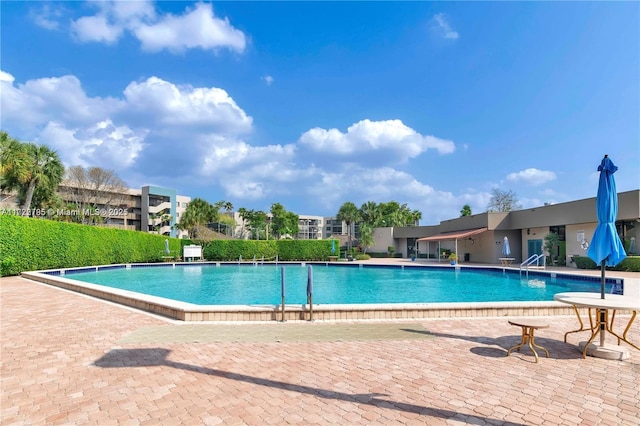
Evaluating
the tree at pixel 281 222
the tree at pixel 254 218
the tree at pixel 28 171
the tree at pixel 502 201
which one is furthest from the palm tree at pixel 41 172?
the tree at pixel 502 201

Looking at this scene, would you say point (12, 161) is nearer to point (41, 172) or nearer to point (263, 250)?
point (41, 172)

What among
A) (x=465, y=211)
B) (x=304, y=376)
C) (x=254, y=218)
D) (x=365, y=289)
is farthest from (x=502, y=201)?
(x=304, y=376)

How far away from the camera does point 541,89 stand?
639 inches

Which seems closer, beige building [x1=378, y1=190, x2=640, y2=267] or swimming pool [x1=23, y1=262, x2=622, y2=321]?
swimming pool [x1=23, y1=262, x2=622, y2=321]

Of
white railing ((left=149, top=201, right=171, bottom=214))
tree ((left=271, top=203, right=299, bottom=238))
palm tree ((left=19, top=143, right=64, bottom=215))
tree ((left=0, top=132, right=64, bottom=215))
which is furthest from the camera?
tree ((left=271, top=203, right=299, bottom=238))

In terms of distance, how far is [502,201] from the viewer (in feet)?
171

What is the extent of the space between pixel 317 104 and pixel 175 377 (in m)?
19.2

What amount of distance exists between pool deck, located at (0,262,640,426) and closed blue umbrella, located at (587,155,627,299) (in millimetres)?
1534

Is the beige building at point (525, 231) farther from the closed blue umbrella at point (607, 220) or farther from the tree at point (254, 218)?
the tree at point (254, 218)

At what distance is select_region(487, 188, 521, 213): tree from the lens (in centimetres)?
5109

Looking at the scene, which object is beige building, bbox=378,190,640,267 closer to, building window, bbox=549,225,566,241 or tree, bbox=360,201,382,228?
building window, bbox=549,225,566,241

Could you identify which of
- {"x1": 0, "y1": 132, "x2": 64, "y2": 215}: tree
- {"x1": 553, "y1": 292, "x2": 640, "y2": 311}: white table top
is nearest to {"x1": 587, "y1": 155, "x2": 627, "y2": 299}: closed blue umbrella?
{"x1": 553, "y1": 292, "x2": 640, "y2": 311}: white table top

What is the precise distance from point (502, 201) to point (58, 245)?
173 ft

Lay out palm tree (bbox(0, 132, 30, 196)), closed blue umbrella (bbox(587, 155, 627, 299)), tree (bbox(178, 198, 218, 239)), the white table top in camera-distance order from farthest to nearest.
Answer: tree (bbox(178, 198, 218, 239))
palm tree (bbox(0, 132, 30, 196))
closed blue umbrella (bbox(587, 155, 627, 299))
the white table top
